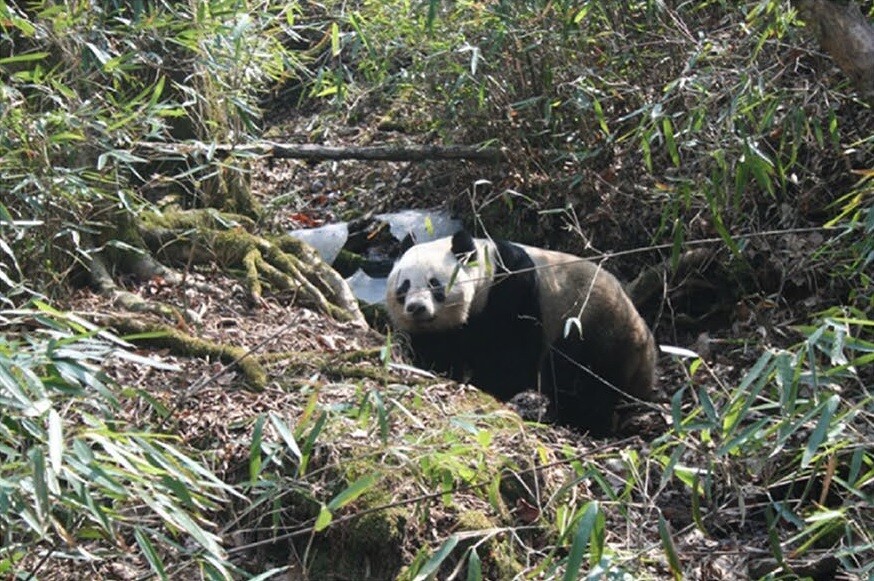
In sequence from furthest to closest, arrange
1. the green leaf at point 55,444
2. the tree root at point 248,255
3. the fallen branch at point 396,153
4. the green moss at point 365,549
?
the fallen branch at point 396,153 < the tree root at point 248,255 < the green moss at point 365,549 < the green leaf at point 55,444

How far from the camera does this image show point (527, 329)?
6.88m

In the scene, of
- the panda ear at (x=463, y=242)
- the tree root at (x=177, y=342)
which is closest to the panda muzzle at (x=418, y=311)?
the panda ear at (x=463, y=242)

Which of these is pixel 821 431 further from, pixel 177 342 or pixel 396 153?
pixel 396 153

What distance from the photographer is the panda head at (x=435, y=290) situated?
262 inches

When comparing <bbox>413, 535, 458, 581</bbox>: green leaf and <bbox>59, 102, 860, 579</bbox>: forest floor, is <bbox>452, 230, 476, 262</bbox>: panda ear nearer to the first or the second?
<bbox>59, 102, 860, 579</bbox>: forest floor

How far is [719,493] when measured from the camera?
5164mm

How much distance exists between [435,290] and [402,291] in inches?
8.5

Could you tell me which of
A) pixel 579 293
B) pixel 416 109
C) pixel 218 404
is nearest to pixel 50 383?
pixel 218 404

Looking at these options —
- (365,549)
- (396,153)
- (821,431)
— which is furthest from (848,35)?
(396,153)

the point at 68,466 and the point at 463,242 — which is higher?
the point at 68,466

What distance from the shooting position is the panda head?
21.8ft

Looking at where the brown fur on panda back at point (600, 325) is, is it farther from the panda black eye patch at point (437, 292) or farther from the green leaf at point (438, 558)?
the green leaf at point (438, 558)

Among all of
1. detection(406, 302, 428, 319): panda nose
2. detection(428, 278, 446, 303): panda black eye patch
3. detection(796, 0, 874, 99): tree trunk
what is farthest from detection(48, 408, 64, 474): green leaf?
detection(428, 278, 446, 303): panda black eye patch

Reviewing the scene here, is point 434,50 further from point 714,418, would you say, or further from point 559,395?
point 714,418
